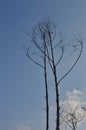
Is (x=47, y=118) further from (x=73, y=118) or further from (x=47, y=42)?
(x=73, y=118)

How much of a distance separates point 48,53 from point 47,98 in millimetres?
3648

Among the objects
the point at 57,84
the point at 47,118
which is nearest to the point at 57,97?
the point at 57,84

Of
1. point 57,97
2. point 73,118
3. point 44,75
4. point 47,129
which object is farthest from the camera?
point 73,118

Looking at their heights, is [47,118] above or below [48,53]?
below

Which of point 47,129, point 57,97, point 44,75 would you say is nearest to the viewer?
point 57,97

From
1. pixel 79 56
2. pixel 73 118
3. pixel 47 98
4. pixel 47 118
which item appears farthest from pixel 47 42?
pixel 73 118

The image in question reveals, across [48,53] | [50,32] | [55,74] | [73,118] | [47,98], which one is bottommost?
[73,118]

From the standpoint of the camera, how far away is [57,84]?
24141 millimetres

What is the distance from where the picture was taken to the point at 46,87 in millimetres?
26406

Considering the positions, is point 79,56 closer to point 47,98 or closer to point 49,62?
point 49,62

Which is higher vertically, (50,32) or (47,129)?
(50,32)

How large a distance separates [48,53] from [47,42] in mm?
898

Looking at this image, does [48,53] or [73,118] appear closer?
[48,53]

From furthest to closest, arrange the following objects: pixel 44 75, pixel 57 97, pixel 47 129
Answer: pixel 44 75 → pixel 47 129 → pixel 57 97
